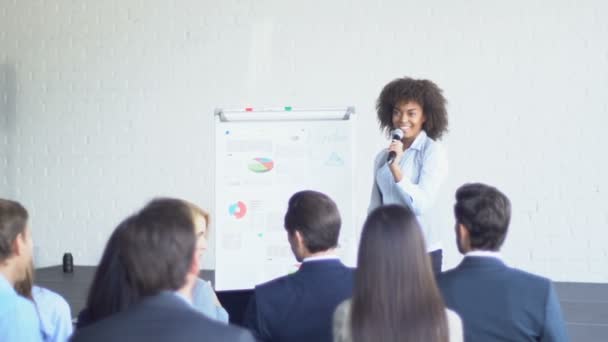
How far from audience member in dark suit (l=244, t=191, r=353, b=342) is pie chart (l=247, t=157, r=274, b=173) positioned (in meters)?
1.65

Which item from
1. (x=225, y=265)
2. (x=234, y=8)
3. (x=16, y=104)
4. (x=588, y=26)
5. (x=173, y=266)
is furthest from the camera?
(x=16, y=104)

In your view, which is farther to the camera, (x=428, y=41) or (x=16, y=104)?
(x=16, y=104)

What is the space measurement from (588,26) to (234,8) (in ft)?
10.5

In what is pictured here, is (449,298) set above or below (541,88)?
below

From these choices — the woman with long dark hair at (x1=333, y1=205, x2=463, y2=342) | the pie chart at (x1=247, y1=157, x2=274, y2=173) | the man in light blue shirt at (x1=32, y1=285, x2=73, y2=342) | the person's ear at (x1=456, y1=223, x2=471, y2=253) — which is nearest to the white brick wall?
the pie chart at (x1=247, y1=157, x2=274, y2=173)

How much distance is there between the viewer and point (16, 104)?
7297mm

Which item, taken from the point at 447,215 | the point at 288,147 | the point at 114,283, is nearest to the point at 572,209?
the point at 447,215

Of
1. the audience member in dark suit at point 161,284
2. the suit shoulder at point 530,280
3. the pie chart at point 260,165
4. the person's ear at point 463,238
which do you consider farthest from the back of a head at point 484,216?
the pie chart at point 260,165

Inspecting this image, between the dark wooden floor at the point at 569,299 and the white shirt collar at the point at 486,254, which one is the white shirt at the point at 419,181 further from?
the dark wooden floor at the point at 569,299

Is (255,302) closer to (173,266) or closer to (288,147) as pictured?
(173,266)

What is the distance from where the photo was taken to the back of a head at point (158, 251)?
1272 mm

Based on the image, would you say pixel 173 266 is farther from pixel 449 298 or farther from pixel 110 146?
pixel 110 146

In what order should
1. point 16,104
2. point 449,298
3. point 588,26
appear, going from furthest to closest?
point 16,104
point 588,26
point 449,298

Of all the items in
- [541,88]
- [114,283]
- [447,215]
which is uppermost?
[541,88]
